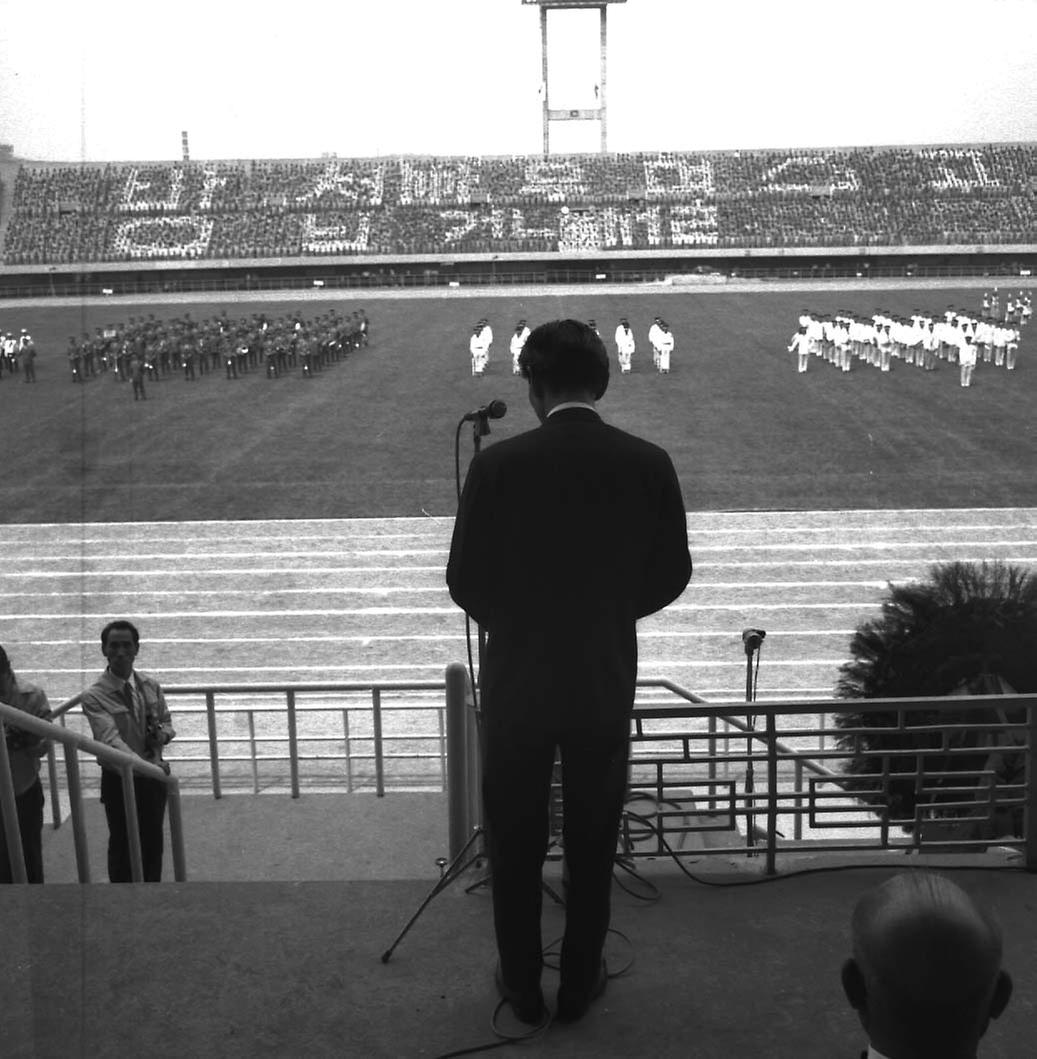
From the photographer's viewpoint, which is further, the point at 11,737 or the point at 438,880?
the point at 11,737

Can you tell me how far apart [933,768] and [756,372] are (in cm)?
1186

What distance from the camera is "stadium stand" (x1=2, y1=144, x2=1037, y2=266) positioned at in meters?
28.0

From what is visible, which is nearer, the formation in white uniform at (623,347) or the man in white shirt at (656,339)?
the formation in white uniform at (623,347)

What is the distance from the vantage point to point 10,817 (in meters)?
1.92

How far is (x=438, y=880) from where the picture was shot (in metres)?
1.91

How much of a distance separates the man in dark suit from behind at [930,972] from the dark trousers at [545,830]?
71 centimetres

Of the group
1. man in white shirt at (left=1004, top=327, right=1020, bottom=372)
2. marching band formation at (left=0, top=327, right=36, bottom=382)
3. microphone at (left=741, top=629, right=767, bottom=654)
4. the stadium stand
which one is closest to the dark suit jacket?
marching band formation at (left=0, top=327, right=36, bottom=382)

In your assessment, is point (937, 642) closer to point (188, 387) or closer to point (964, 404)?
point (964, 404)

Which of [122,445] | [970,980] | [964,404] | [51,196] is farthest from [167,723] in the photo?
[964,404]

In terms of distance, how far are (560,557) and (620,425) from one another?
9.67 metres

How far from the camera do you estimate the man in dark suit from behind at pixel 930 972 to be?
0.74 meters

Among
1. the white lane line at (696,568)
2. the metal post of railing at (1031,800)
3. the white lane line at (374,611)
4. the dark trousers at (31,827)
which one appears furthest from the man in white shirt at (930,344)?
the dark trousers at (31,827)

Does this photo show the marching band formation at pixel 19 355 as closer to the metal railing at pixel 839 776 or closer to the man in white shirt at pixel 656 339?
the metal railing at pixel 839 776

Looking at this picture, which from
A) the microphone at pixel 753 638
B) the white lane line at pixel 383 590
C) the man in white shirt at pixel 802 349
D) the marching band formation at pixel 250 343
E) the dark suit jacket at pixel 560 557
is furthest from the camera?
the man in white shirt at pixel 802 349
